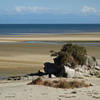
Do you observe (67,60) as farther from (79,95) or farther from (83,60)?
(79,95)

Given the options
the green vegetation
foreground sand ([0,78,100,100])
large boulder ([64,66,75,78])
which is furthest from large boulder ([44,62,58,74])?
foreground sand ([0,78,100,100])

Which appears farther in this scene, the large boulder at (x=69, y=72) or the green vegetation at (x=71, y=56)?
the green vegetation at (x=71, y=56)

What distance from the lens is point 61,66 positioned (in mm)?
21094

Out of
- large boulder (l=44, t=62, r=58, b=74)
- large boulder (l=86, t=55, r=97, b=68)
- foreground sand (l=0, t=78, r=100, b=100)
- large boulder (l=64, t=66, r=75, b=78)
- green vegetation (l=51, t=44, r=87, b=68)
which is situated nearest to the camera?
foreground sand (l=0, t=78, r=100, b=100)

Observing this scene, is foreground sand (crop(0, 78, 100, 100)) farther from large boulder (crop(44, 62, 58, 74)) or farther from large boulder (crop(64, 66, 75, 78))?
large boulder (crop(44, 62, 58, 74))

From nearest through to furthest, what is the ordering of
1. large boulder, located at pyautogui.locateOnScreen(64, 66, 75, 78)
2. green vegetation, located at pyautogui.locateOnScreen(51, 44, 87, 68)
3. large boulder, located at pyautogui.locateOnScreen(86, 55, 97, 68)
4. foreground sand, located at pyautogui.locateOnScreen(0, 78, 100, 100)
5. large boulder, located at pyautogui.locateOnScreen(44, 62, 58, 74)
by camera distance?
foreground sand, located at pyautogui.locateOnScreen(0, 78, 100, 100), large boulder, located at pyautogui.locateOnScreen(64, 66, 75, 78), green vegetation, located at pyautogui.locateOnScreen(51, 44, 87, 68), large boulder, located at pyautogui.locateOnScreen(44, 62, 58, 74), large boulder, located at pyautogui.locateOnScreen(86, 55, 97, 68)

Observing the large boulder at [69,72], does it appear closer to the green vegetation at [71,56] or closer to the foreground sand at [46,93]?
the green vegetation at [71,56]

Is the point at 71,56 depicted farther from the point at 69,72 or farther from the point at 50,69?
the point at 50,69

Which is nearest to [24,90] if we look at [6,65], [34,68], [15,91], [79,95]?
[15,91]

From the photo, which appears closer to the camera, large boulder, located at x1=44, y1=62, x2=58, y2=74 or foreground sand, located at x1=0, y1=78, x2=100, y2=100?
foreground sand, located at x1=0, y1=78, x2=100, y2=100

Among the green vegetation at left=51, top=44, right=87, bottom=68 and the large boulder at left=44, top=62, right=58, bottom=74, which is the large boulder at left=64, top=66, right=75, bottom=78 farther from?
the large boulder at left=44, top=62, right=58, bottom=74

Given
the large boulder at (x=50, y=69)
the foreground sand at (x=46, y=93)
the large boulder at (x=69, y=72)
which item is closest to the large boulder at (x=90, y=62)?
the large boulder at (x=69, y=72)

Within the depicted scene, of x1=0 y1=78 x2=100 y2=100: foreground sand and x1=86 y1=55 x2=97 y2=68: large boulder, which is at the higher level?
x1=86 y1=55 x2=97 y2=68: large boulder

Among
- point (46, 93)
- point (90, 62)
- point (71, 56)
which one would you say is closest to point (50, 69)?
point (71, 56)
